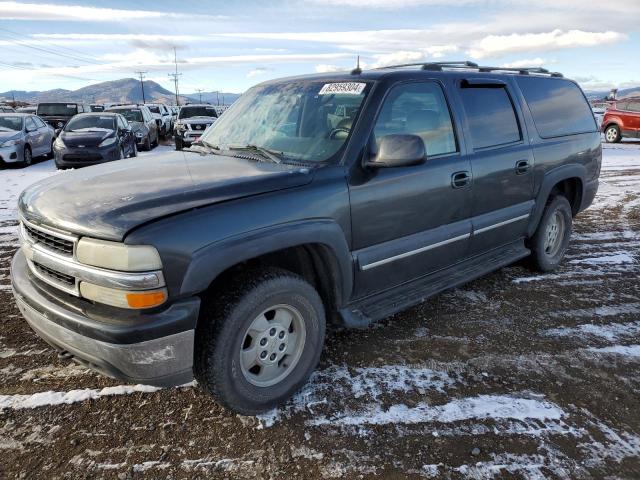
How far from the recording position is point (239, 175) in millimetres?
2752

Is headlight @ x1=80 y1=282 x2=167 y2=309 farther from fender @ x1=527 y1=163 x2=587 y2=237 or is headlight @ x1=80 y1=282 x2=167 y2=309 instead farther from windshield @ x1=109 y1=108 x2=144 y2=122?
windshield @ x1=109 y1=108 x2=144 y2=122

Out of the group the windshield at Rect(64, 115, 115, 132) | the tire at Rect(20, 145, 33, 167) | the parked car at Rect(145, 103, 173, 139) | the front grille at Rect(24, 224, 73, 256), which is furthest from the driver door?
the parked car at Rect(145, 103, 173, 139)

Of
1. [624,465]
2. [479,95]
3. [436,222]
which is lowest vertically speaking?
[624,465]

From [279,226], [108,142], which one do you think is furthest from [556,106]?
[108,142]

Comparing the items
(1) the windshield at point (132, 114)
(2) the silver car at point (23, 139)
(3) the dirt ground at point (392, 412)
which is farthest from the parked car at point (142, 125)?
(3) the dirt ground at point (392, 412)

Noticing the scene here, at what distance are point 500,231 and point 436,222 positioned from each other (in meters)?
0.97

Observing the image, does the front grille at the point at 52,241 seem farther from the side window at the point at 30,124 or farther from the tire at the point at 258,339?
the side window at the point at 30,124

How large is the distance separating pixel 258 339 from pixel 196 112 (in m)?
19.2

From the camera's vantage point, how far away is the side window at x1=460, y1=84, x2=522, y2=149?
12.4ft

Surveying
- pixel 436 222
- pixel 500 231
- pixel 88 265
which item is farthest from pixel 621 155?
pixel 88 265

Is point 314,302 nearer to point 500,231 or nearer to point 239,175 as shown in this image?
point 239,175

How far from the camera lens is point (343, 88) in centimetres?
336

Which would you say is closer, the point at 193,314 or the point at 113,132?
the point at 193,314

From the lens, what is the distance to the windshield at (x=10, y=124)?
13192 mm
